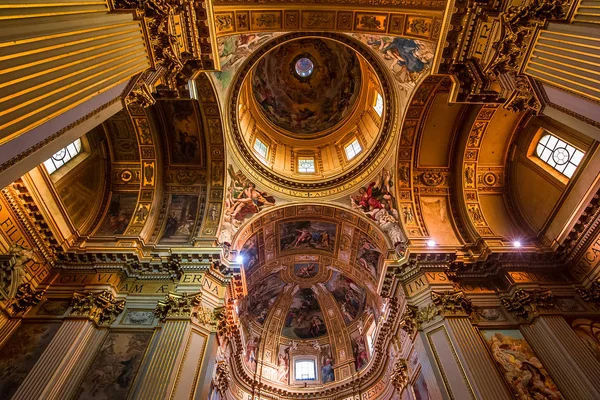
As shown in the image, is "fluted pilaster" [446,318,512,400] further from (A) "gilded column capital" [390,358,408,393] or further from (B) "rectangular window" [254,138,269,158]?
(B) "rectangular window" [254,138,269,158]

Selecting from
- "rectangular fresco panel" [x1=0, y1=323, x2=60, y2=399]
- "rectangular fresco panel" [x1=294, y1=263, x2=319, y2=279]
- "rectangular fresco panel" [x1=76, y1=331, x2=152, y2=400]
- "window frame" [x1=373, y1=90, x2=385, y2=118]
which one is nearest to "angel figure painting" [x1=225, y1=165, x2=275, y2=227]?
"rectangular fresco panel" [x1=294, y1=263, x2=319, y2=279]

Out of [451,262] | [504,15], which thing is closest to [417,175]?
[451,262]

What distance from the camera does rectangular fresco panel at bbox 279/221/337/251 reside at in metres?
16.5

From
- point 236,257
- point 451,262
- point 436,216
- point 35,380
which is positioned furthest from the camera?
point 436,216

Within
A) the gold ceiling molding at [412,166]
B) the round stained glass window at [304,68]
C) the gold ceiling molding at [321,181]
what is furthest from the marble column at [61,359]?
the round stained glass window at [304,68]

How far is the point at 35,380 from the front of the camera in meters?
7.78

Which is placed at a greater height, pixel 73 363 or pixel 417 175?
pixel 417 175

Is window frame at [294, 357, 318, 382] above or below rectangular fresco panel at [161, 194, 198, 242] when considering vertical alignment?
below

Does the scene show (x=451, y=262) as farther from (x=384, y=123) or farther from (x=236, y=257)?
(x=236, y=257)

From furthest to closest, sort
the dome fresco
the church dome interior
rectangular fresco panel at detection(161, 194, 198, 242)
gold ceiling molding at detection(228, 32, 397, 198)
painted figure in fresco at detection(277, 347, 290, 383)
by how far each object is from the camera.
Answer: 1. the dome fresco
2. painted figure in fresco at detection(277, 347, 290, 383)
3. gold ceiling molding at detection(228, 32, 397, 198)
4. rectangular fresco panel at detection(161, 194, 198, 242)
5. the church dome interior

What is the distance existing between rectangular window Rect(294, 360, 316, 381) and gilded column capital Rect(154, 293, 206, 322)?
12211mm

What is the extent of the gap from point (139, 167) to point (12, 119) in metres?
10.6

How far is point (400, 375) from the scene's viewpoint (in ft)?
42.3

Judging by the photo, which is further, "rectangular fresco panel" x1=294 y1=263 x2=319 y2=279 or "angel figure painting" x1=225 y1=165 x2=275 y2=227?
"rectangular fresco panel" x1=294 y1=263 x2=319 y2=279
